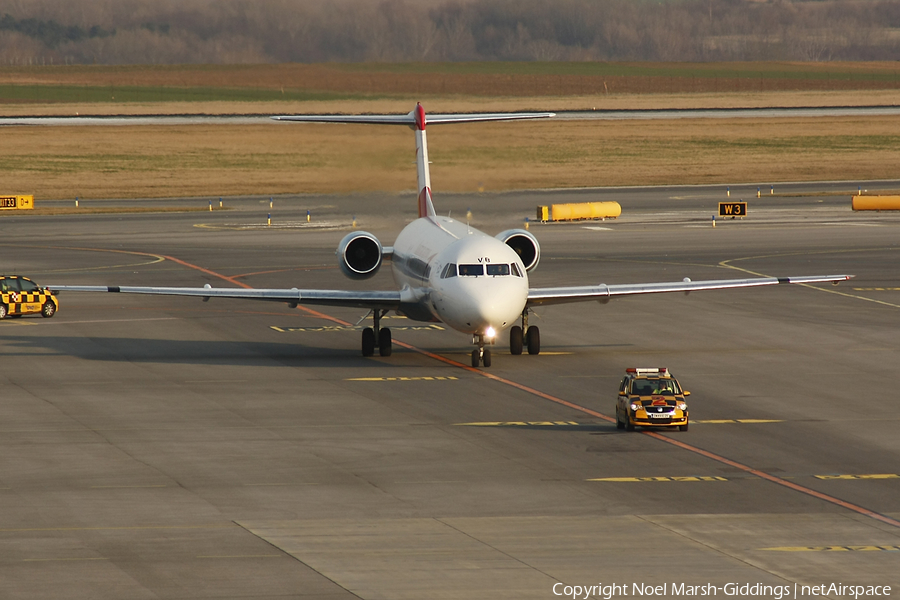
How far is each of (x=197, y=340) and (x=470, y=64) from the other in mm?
75895

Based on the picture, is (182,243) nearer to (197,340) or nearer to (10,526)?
(197,340)

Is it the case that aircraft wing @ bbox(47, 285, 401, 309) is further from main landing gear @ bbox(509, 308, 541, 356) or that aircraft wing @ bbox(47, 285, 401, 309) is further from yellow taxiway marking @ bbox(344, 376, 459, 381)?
main landing gear @ bbox(509, 308, 541, 356)

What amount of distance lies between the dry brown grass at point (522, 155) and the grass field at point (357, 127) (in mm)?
206

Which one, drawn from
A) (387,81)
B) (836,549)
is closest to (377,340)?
(836,549)

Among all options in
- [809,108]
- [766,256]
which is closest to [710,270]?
[766,256]

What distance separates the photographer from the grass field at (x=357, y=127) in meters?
110

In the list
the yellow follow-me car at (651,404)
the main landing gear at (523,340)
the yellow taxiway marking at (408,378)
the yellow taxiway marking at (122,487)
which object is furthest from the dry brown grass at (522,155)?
the yellow taxiway marking at (122,487)

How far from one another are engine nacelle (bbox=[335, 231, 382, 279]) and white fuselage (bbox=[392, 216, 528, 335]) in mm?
2676

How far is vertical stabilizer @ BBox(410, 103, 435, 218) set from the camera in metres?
44.7

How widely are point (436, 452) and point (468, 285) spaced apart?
28.6 feet

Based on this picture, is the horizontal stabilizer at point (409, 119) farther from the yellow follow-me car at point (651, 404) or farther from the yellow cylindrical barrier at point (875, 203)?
the yellow cylindrical barrier at point (875, 203)

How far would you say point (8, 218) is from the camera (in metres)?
92.2

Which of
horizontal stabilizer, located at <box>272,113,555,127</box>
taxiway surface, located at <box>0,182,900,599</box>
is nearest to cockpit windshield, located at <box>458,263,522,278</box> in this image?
taxiway surface, located at <box>0,182,900,599</box>

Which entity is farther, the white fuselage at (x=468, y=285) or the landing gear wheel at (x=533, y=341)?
the landing gear wheel at (x=533, y=341)
